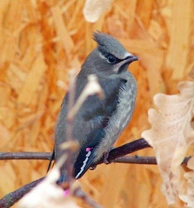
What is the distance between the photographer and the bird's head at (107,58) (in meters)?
1.67

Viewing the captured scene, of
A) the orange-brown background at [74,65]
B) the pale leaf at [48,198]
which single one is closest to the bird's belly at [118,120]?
the orange-brown background at [74,65]

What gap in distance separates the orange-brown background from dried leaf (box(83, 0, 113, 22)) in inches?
59.2

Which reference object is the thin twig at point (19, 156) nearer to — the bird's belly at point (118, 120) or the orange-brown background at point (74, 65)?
the bird's belly at point (118, 120)

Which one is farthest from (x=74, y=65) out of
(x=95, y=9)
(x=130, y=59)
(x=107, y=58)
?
(x=95, y=9)

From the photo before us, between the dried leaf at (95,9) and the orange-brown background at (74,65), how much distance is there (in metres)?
1.50

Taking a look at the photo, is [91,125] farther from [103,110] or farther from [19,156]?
[19,156]

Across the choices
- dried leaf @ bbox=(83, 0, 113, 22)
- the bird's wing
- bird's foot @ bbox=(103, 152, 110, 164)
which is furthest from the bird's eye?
dried leaf @ bbox=(83, 0, 113, 22)

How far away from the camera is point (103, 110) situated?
157cm

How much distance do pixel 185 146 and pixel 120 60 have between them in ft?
3.52

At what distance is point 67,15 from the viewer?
90.7 inches

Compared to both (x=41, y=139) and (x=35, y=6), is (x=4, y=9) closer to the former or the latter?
(x=35, y=6)

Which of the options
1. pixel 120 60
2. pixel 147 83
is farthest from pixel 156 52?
pixel 120 60

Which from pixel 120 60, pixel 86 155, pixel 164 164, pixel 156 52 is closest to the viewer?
pixel 164 164

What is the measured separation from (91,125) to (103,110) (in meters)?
0.06
